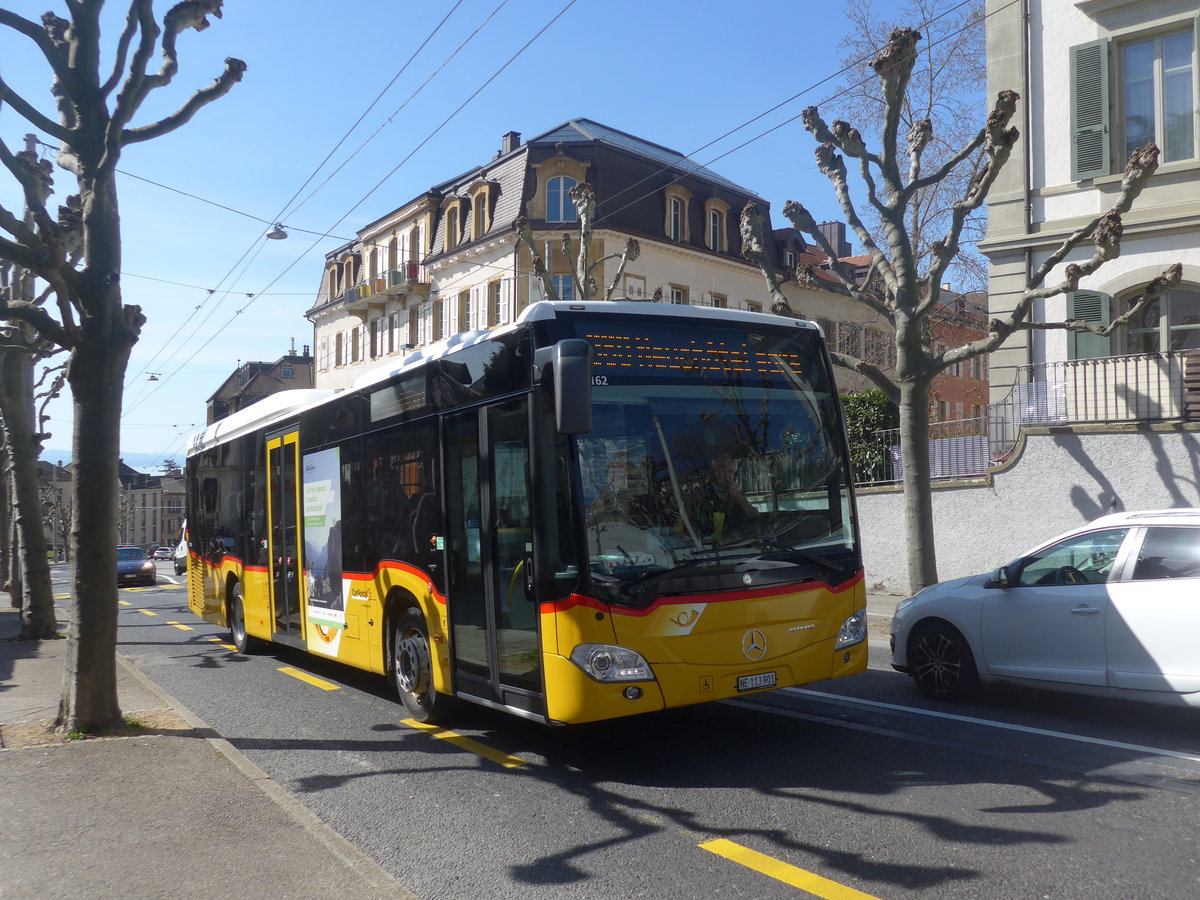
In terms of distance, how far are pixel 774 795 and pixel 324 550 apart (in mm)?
5758

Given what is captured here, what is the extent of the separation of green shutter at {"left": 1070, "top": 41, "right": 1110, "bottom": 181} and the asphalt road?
11.8 metres

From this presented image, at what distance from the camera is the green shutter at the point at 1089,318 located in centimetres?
1700

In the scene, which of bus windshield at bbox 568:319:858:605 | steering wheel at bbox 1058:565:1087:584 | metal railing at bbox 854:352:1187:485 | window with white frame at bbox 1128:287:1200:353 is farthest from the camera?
window with white frame at bbox 1128:287:1200:353

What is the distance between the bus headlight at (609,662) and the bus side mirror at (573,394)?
4.18 ft

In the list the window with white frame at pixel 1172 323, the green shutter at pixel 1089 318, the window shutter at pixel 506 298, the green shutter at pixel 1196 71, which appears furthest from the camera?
the window shutter at pixel 506 298

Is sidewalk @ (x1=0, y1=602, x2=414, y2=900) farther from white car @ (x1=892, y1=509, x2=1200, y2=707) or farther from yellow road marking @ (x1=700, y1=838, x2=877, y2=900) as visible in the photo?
white car @ (x1=892, y1=509, x2=1200, y2=707)

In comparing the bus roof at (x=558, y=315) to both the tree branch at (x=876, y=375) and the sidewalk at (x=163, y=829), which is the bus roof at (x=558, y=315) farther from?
the tree branch at (x=876, y=375)

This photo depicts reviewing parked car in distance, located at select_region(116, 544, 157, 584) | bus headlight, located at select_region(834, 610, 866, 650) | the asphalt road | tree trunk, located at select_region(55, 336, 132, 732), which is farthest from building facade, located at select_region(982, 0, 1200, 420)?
parked car in distance, located at select_region(116, 544, 157, 584)

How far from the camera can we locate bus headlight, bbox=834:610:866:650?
6938 millimetres

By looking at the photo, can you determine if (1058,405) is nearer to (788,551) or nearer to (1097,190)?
(1097,190)

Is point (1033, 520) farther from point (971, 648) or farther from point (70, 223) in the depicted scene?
point (70, 223)

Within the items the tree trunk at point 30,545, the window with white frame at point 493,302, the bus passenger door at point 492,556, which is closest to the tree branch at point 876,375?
the bus passenger door at point 492,556

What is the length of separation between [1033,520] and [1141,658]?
996cm

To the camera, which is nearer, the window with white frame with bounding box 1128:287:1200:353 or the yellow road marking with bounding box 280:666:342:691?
the yellow road marking with bounding box 280:666:342:691
